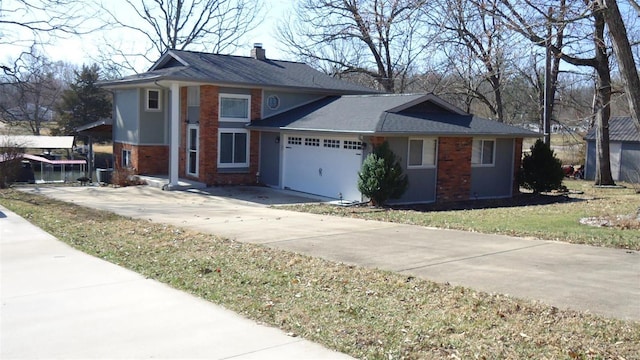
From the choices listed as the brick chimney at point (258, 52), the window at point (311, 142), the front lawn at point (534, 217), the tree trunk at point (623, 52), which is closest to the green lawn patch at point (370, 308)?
the front lawn at point (534, 217)

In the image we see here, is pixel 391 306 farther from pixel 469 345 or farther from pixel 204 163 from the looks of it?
pixel 204 163

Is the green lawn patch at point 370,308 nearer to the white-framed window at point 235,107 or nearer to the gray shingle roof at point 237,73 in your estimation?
the gray shingle roof at point 237,73

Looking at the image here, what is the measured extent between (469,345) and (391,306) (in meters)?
1.38

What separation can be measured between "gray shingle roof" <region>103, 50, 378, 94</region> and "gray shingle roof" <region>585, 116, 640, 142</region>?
16304 mm

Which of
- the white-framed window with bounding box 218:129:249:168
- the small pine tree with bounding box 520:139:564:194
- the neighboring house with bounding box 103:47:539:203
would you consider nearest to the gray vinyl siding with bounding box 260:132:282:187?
the neighboring house with bounding box 103:47:539:203

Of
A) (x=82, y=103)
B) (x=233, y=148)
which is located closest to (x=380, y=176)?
(x=233, y=148)

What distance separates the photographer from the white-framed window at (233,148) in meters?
23.7

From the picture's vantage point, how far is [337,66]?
→ 40.4m

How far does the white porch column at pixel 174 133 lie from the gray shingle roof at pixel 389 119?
2766 millimetres

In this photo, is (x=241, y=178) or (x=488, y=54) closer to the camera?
(x=488, y=54)

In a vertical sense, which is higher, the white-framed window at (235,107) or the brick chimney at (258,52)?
the brick chimney at (258,52)

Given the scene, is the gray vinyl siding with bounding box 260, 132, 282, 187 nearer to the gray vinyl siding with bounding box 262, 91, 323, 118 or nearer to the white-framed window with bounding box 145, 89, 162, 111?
the gray vinyl siding with bounding box 262, 91, 323, 118

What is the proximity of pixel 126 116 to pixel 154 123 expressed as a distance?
1891 mm

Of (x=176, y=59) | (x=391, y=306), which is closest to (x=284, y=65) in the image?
(x=176, y=59)
